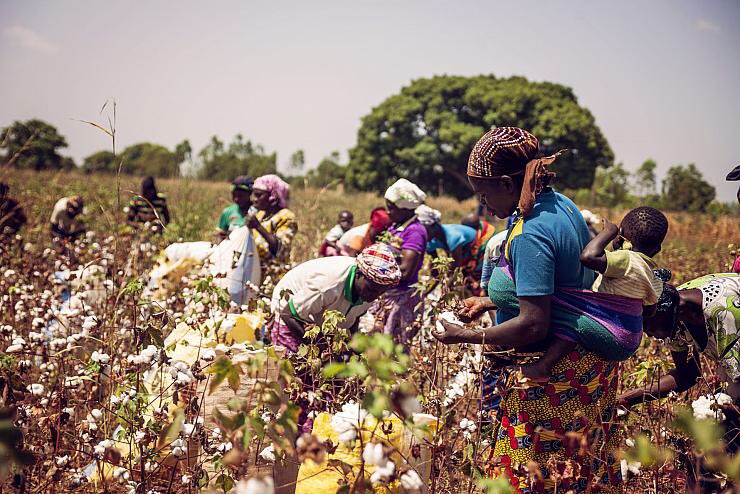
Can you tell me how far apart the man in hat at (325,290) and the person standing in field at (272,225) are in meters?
1.30

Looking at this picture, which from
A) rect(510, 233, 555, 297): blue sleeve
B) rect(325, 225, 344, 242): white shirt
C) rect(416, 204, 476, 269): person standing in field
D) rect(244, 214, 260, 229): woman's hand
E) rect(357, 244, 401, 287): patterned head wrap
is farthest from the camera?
rect(325, 225, 344, 242): white shirt

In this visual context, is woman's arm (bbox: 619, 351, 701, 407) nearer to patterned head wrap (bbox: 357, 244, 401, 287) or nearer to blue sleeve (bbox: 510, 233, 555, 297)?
blue sleeve (bbox: 510, 233, 555, 297)

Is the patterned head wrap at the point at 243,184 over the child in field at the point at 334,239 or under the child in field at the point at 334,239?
over

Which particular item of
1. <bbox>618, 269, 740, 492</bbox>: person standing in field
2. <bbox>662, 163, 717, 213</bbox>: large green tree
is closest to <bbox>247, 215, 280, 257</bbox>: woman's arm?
<bbox>618, 269, 740, 492</bbox>: person standing in field

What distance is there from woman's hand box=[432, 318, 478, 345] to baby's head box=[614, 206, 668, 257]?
81 cm

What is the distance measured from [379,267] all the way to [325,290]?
12.4 inches

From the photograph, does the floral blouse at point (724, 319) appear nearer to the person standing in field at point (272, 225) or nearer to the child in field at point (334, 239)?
the person standing in field at point (272, 225)

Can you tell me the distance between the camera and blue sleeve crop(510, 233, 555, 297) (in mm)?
1705

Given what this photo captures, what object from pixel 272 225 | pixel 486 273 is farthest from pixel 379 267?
pixel 272 225

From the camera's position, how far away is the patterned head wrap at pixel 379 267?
8.75ft

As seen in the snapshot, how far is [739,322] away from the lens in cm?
195

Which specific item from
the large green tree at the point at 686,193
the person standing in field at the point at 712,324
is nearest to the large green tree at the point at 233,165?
the person standing in field at the point at 712,324

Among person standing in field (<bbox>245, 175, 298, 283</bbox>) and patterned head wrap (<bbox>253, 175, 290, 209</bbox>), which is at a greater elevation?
patterned head wrap (<bbox>253, 175, 290, 209</bbox>)

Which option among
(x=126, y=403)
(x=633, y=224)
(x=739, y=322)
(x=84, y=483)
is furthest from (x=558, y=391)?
(x=84, y=483)
